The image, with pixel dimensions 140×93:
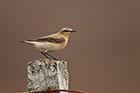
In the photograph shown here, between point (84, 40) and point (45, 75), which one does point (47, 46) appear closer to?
point (45, 75)

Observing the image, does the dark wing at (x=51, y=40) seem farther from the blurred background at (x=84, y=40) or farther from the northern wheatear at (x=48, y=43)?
the blurred background at (x=84, y=40)

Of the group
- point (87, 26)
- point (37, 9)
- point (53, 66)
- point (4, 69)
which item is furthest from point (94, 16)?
point (53, 66)

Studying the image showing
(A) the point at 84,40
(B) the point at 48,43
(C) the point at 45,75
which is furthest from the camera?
(A) the point at 84,40

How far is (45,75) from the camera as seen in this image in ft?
10.9

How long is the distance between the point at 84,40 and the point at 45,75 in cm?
370

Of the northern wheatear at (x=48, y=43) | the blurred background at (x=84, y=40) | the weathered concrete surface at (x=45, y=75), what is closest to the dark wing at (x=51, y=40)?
the northern wheatear at (x=48, y=43)

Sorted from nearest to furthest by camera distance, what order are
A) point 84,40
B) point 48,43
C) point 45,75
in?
point 45,75 → point 48,43 → point 84,40

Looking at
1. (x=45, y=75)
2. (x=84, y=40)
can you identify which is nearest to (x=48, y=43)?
(x=45, y=75)

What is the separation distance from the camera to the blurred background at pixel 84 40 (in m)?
6.59

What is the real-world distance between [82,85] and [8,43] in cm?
81

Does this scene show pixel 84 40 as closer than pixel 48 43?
No

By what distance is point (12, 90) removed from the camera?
629cm

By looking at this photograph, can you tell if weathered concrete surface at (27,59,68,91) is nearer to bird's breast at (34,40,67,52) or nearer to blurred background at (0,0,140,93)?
bird's breast at (34,40,67,52)

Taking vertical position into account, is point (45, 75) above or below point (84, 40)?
below
